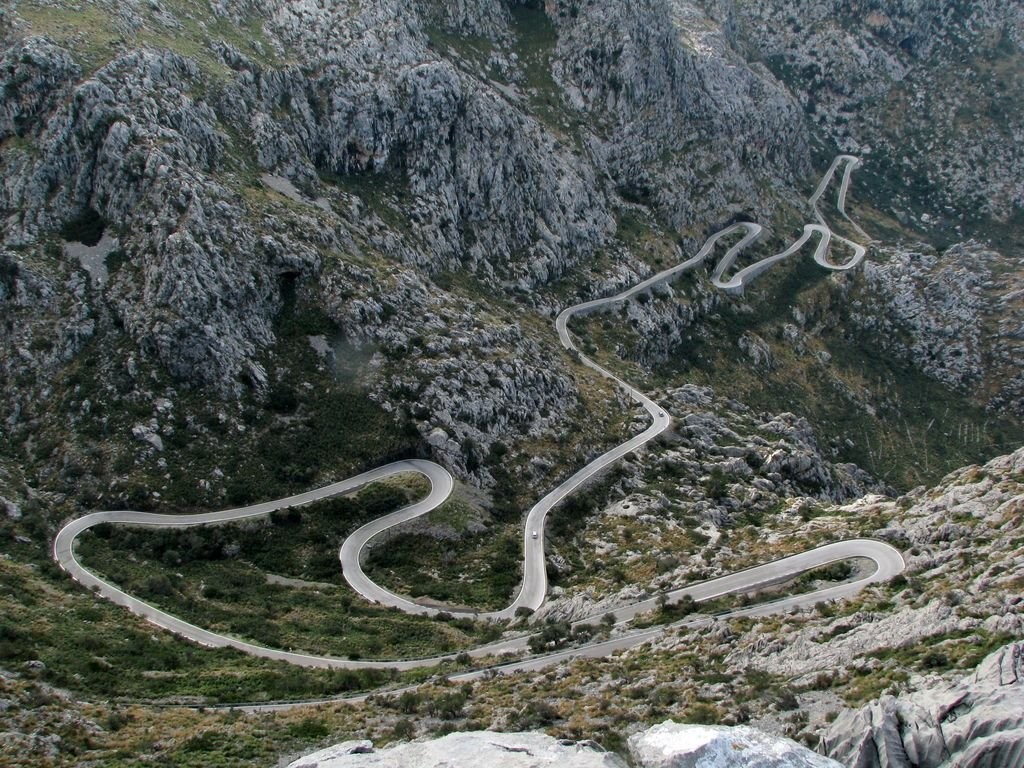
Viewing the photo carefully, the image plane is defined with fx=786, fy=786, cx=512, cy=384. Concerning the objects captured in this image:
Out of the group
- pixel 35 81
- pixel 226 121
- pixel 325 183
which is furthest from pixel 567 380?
pixel 35 81

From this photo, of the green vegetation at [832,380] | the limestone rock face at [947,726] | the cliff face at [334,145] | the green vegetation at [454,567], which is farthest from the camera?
the green vegetation at [832,380]

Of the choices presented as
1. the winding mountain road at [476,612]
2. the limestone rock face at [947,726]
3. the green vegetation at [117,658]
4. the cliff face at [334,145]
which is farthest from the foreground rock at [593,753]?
the cliff face at [334,145]

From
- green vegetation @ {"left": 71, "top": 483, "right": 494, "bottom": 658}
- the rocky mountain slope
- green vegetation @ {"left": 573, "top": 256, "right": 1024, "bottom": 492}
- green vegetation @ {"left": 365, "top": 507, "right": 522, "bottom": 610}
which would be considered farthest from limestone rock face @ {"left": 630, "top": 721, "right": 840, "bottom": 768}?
green vegetation @ {"left": 573, "top": 256, "right": 1024, "bottom": 492}

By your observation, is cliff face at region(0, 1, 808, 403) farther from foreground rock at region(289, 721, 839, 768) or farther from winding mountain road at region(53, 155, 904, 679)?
foreground rock at region(289, 721, 839, 768)

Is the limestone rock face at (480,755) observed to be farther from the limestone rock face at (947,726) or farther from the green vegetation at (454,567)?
the green vegetation at (454,567)

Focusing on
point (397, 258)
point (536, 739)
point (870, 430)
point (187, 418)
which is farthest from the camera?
point (870, 430)

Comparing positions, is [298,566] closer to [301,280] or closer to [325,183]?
[301,280]
